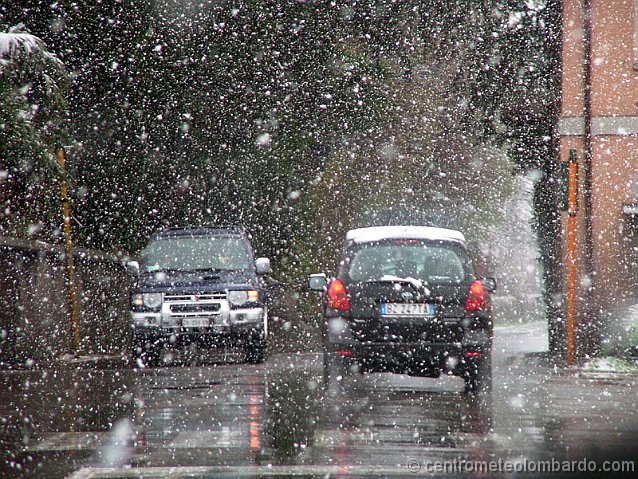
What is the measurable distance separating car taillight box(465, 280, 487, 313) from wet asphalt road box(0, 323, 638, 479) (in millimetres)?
882

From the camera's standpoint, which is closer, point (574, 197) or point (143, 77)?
point (574, 197)

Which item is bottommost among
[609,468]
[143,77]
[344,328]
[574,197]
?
[609,468]

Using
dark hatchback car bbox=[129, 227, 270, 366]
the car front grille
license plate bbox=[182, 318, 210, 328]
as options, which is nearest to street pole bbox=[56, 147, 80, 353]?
dark hatchback car bbox=[129, 227, 270, 366]

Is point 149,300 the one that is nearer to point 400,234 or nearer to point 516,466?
point 400,234

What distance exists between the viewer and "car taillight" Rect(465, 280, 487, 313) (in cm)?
1181

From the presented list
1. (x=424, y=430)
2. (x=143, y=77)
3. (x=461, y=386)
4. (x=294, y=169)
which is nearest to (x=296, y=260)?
(x=294, y=169)

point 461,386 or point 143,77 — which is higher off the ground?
point 143,77

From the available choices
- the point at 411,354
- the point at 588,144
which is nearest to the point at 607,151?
the point at 588,144

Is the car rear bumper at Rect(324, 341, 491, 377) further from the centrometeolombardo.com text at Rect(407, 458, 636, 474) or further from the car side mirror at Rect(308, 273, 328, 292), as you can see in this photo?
the centrometeolombardo.com text at Rect(407, 458, 636, 474)

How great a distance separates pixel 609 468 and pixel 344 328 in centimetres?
464

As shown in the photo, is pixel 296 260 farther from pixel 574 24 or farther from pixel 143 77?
pixel 574 24

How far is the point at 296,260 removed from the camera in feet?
90.3

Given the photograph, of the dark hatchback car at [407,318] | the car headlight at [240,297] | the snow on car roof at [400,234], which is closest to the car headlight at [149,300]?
the car headlight at [240,297]

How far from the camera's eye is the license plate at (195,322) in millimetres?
16375
